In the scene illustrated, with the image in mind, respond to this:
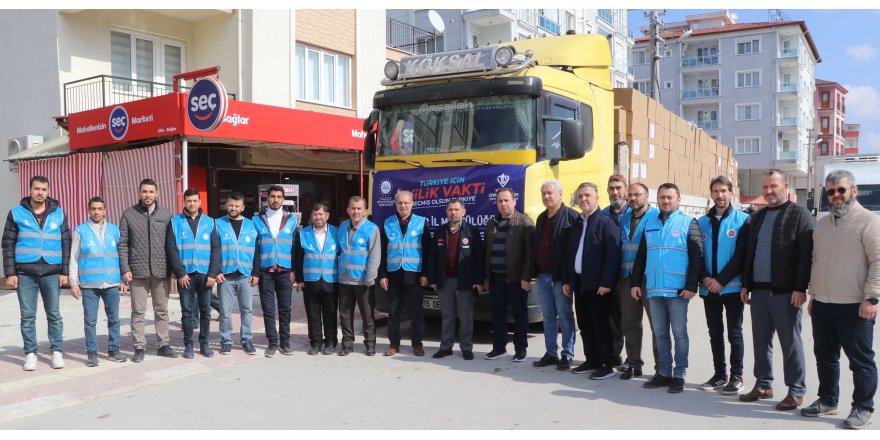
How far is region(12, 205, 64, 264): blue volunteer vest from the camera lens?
7.08m

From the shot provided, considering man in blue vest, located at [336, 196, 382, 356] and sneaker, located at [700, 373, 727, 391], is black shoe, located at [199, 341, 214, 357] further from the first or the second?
sneaker, located at [700, 373, 727, 391]

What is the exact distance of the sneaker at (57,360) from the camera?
7.16 m

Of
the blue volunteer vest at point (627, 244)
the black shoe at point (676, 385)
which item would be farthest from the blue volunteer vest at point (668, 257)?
the black shoe at point (676, 385)

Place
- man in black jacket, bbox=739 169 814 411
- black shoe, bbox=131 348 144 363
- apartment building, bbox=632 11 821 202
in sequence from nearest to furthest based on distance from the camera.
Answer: man in black jacket, bbox=739 169 814 411 → black shoe, bbox=131 348 144 363 → apartment building, bbox=632 11 821 202

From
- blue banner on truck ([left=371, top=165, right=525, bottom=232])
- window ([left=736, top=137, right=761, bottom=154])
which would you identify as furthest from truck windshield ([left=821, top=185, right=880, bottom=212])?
window ([left=736, top=137, right=761, bottom=154])

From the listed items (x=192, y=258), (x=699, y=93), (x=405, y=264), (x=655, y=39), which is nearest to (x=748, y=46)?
(x=699, y=93)

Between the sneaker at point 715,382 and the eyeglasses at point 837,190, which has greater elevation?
the eyeglasses at point 837,190

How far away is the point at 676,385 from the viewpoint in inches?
233

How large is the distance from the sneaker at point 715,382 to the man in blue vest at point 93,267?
5.85m

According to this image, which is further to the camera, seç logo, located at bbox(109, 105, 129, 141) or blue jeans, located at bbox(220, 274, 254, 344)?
seç logo, located at bbox(109, 105, 129, 141)

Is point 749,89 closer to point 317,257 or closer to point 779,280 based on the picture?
point 317,257

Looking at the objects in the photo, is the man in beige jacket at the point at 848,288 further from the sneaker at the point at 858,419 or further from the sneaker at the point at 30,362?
the sneaker at the point at 30,362

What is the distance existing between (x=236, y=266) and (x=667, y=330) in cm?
456

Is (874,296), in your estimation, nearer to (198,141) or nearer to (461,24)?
(198,141)
